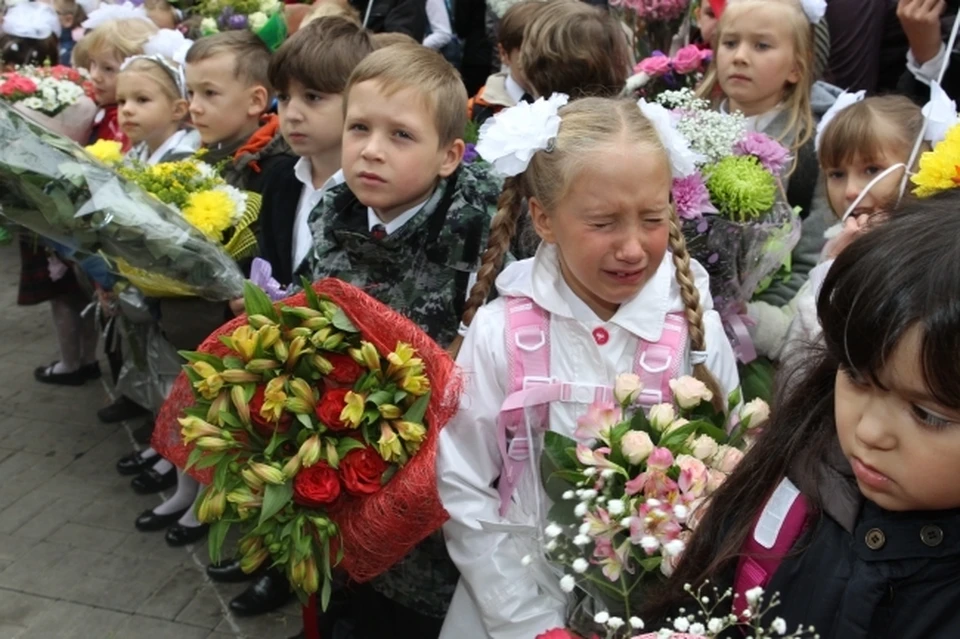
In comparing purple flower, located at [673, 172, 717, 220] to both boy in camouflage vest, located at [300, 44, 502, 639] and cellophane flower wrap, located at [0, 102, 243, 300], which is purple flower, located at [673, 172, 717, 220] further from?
cellophane flower wrap, located at [0, 102, 243, 300]

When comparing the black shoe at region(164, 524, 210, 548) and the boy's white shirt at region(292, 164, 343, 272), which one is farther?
the black shoe at region(164, 524, 210, 548)

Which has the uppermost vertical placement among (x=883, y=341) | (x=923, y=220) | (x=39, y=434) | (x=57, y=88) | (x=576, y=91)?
(x=923, y=220)

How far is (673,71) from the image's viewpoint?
4.29m

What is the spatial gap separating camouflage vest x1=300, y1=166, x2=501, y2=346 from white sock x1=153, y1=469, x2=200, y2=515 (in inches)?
69.5

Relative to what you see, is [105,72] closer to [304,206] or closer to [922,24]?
[304,206]

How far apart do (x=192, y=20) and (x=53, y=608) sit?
4.48m

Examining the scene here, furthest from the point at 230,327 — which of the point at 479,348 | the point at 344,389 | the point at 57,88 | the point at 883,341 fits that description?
the point at 57,88

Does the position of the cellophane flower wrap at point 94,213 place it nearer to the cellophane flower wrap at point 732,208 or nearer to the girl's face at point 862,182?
the cellophane flower wrap at point 732,208

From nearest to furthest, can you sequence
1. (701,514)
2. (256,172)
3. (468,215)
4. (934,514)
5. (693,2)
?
(934,514), (701,514), (468,215), (256,172), (693,2)

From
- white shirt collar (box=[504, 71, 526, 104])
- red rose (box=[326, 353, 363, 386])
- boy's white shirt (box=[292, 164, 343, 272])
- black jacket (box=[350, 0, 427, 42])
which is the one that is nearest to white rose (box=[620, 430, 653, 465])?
red rose (box=[326, 353, 363, 386])

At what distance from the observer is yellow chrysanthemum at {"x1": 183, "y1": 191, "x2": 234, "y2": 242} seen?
3502 mm

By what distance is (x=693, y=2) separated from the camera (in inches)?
199

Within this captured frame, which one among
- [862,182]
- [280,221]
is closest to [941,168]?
[862,182]

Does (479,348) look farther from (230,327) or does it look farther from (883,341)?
(883,341)
